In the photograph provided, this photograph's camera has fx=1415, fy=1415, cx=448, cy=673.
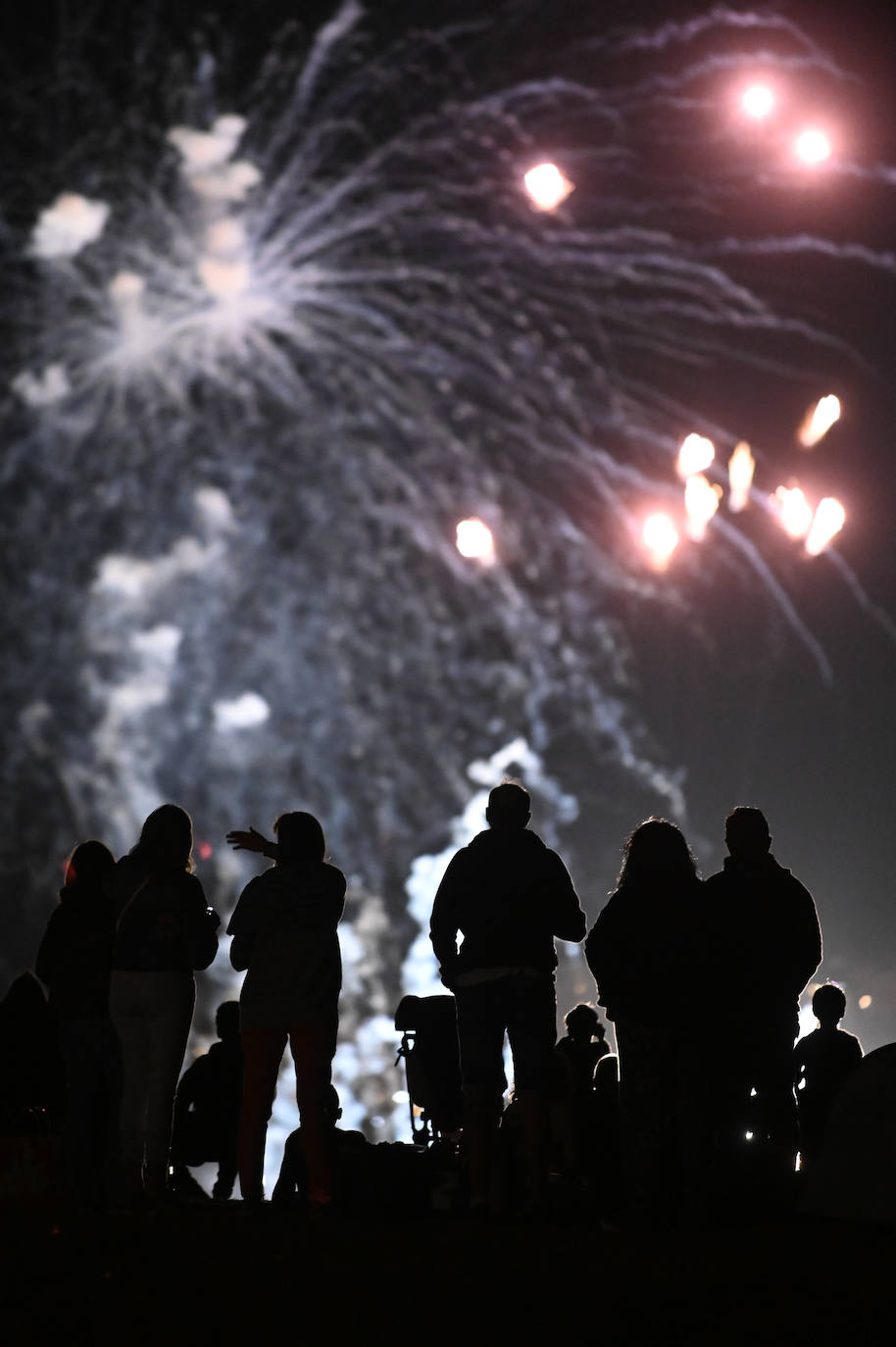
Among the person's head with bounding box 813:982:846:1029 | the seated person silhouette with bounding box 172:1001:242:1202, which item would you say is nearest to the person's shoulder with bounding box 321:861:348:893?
the seated person silhouette with bounding box 172:1001:242:1202

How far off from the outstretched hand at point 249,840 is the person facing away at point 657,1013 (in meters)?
1.71

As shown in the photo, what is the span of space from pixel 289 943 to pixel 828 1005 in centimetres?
414

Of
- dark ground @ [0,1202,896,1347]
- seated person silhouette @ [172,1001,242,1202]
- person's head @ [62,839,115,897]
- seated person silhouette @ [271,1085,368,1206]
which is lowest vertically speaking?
dark ground @ [0,1202,896,1347]

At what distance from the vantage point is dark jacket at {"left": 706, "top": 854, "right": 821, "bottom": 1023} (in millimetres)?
6781

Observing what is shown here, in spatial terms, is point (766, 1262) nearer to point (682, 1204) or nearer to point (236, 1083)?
point (682, 1204)

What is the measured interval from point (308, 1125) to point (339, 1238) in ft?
5.02

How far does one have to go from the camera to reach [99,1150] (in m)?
6.57

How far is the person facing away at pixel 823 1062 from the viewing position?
9156mm

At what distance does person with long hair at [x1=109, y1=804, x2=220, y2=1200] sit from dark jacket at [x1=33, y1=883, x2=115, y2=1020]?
→ 2.0 inches

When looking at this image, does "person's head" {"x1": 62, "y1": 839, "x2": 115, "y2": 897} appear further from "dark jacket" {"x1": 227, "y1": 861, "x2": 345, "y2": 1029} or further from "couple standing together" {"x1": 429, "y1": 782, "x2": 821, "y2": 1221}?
"couple standing together" {"x1": 429, "y1": 782, "x2": 821, "y2": 1221}

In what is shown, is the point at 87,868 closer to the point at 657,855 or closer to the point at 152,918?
the point at 152,918

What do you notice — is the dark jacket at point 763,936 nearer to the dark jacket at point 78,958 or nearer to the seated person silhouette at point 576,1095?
the seated person silhouette at point 576,1095

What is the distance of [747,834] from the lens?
7066mm

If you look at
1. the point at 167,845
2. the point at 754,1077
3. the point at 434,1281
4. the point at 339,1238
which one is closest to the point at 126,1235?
the point at 339,1238
